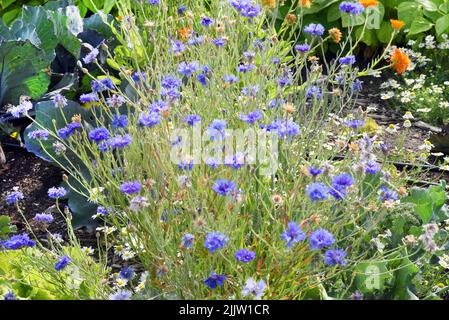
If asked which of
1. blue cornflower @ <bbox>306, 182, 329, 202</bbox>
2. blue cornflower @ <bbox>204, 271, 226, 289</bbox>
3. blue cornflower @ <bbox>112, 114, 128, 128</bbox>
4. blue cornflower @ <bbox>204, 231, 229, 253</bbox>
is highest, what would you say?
blue cornflower @ <bbox>306, 182, 329, 202</bbox>

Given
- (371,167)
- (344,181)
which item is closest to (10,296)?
(344,181)

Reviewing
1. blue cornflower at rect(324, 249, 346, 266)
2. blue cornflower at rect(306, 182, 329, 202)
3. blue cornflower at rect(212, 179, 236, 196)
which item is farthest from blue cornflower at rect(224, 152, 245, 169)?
blue cornflower at rect(324, 249, 346, 266)

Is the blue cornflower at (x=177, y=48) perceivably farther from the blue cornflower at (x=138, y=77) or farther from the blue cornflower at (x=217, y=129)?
the blue cornflower at (x=217, y=129)

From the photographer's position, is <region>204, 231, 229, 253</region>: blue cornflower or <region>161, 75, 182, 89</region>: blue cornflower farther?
<region>161, 75, 182, 89</region>: blue cornflower

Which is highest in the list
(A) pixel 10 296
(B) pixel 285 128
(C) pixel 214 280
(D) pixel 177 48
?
(B) pixel 285 128

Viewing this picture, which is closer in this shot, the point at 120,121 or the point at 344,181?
the point at 344,181

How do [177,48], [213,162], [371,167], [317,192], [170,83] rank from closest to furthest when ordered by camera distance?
[317,192] → [213,162] → [371,167] → [170,83] → [177,48]

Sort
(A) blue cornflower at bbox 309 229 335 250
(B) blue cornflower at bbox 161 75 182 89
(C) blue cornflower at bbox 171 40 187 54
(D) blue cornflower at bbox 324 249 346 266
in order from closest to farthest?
(A) blue cornflower at bbox 309 229 335 250
(D) blue cornflower at bbox 324 249 346 266
(B) blue cornflower at bbox 161 75 182 89
(C) blue cornflower at bbox 171 40 187 54

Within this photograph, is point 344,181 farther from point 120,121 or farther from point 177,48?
point 177,48

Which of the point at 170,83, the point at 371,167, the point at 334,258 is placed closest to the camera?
the point at 334,258

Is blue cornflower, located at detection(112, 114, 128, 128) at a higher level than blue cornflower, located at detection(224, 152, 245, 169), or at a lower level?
lower

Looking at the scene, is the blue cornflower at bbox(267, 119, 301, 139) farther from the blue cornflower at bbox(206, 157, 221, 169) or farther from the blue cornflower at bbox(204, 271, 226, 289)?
the blue cornflower at bbox(204, 271, 226, 289)

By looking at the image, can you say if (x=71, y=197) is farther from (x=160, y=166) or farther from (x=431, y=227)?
(x=431, y=227)
